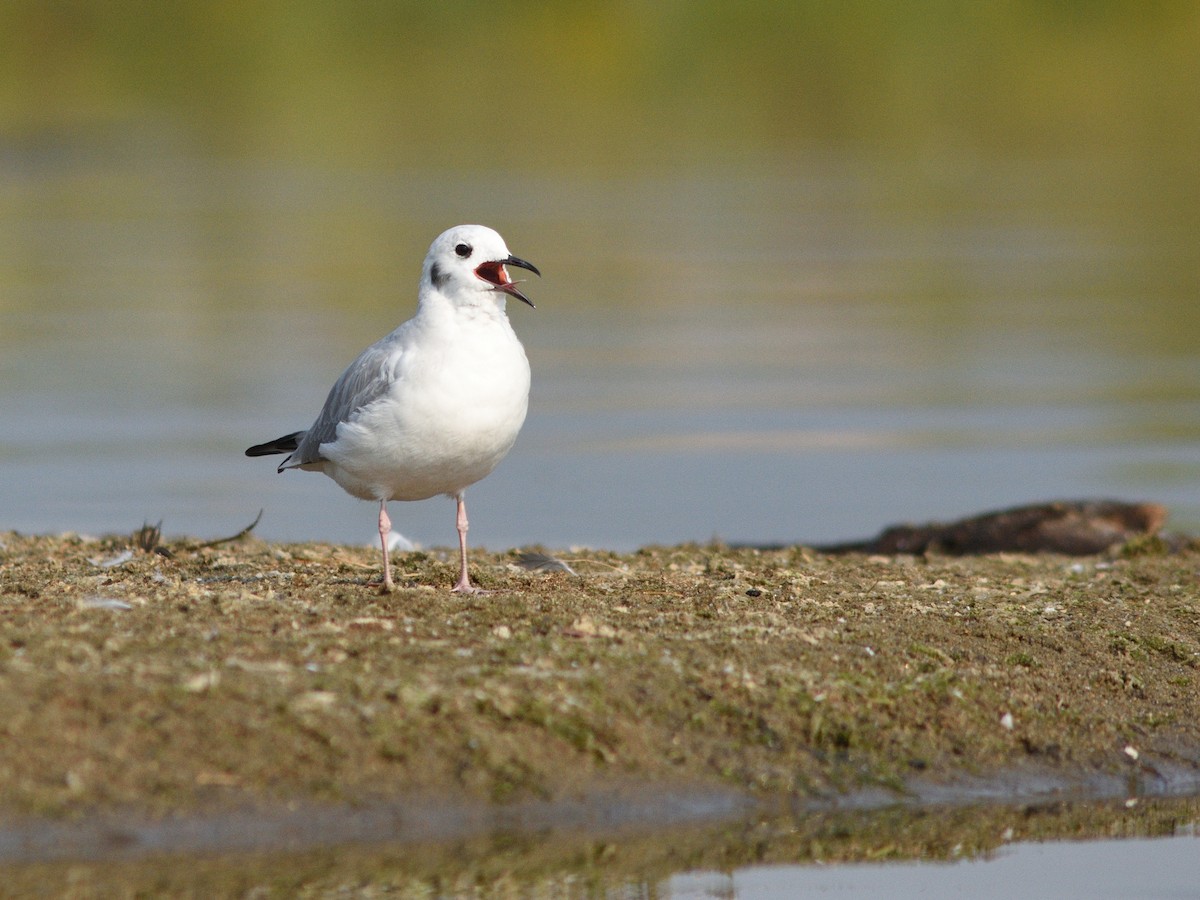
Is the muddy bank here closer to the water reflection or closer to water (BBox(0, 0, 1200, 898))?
the water reflection

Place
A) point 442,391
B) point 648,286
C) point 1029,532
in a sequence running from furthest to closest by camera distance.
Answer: point 648,286, point 1029,532, point 442,391

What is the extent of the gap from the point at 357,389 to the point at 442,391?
21.7 inches

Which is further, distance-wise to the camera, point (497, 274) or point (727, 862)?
point (497, 274)

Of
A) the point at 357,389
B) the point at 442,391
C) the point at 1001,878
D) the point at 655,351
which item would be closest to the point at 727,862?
the point at 1001,878

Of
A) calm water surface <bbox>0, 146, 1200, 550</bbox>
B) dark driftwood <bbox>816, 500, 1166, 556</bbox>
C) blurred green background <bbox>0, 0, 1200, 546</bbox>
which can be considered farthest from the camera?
blurred green background <bbox>0, 0, 1200, 546</bbox>

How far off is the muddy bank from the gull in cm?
51

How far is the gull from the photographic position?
7492mm

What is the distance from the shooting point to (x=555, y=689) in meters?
6.29

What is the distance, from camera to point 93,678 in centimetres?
605

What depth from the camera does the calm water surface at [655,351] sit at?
46.4ft

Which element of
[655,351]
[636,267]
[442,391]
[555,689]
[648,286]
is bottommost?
[555,689]

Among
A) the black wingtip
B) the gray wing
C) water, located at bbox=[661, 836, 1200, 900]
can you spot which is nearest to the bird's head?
the gray wing

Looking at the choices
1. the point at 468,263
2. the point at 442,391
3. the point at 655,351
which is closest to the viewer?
the point at 442,391

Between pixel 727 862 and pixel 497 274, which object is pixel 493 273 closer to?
pixel 497 274
